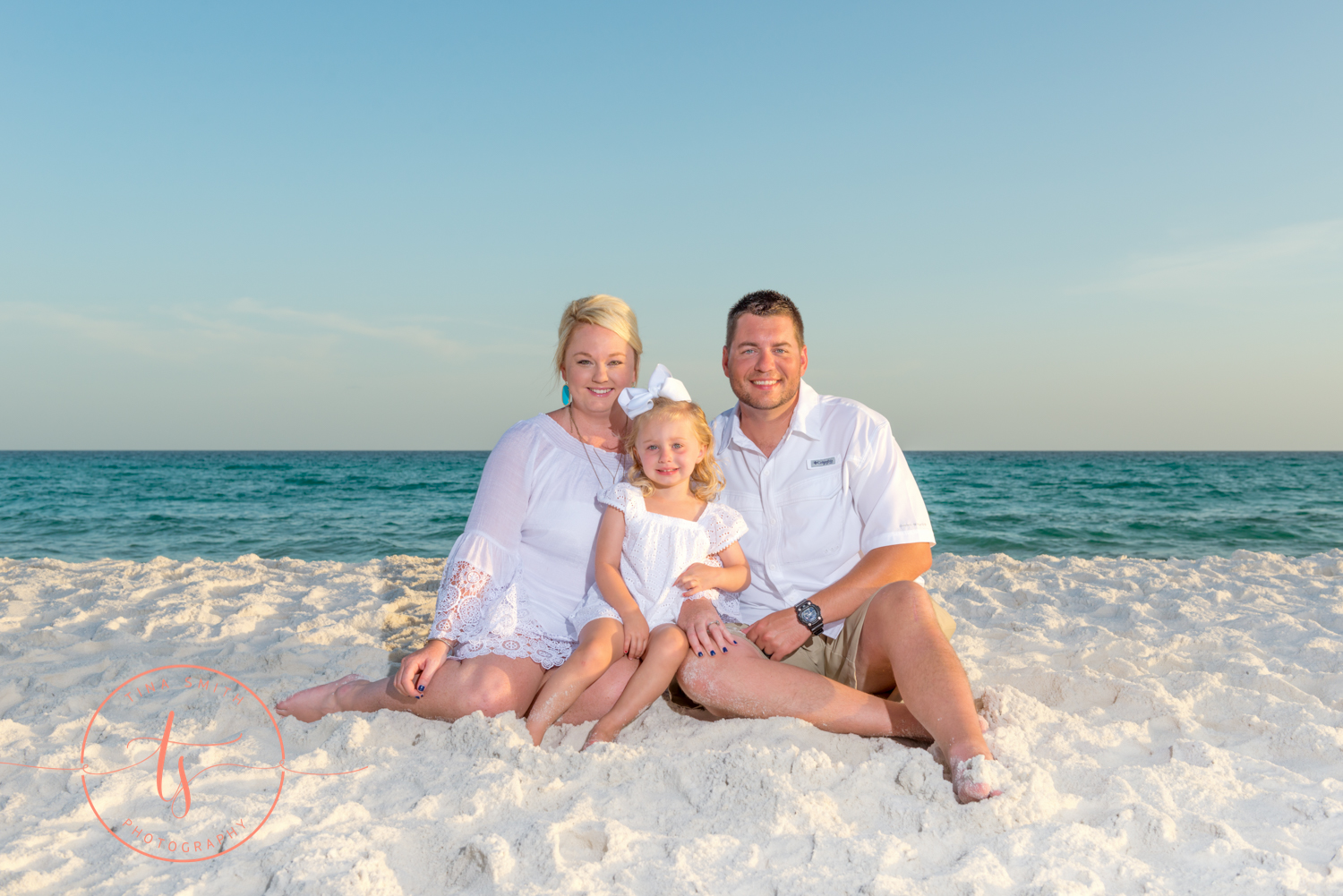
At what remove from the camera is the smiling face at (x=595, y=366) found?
2887 mm

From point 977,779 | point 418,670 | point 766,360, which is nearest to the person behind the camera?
point 977,779

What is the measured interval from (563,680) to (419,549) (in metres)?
7.62

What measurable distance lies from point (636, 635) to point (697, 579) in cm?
27

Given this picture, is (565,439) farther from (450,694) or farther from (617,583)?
(450,694)

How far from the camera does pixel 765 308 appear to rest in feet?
9.39

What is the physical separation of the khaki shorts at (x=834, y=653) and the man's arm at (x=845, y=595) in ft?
0.12

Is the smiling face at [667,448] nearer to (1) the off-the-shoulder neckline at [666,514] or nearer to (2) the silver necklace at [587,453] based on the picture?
(1) the off-the-shoulder neckline at [666,514]

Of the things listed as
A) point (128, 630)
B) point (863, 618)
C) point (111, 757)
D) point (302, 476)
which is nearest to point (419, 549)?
→ point (128, 630)

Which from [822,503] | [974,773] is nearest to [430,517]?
[822,503]

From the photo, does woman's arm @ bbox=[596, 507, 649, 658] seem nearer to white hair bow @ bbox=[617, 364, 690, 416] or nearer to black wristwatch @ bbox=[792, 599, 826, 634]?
white hair bow @ bbox=[617, 364, 690, 416]

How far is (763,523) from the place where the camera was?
289 centimetres

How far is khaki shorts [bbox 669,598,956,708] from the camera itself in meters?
2.56

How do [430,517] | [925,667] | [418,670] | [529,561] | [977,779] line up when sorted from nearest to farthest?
[977,779] < [925,667] < [418,670] < [529,561] < [430,517]

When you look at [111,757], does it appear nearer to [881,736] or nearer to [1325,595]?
[881,736]
